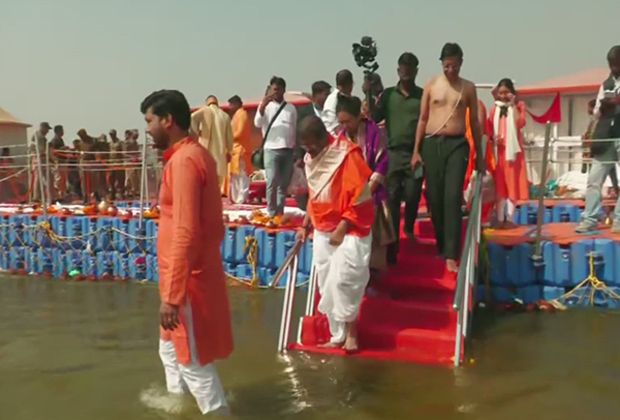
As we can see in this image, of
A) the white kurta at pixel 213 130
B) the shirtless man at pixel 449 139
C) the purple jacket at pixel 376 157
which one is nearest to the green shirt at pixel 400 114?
the shirtless man at pixel 449 139

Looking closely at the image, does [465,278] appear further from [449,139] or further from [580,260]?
[580,260]

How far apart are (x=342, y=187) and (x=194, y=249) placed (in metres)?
2.04

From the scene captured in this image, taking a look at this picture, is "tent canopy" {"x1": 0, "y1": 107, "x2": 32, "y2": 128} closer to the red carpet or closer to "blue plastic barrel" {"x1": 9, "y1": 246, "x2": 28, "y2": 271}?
"blue plastic barrel" {"x1": 9, "y1": 246, "x2": 28, "y2": 271}

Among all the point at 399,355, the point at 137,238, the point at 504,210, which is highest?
the point at 504,210

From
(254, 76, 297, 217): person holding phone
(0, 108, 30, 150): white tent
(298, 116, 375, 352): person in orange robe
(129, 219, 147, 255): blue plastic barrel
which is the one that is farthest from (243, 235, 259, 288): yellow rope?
(0, 108, 30, 150): white tent

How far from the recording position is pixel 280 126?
33.0ft

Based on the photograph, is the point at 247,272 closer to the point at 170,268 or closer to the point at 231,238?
the point at 231,238

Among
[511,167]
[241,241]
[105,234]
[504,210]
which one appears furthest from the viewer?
[105,234]

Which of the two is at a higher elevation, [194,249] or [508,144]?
[508,144]

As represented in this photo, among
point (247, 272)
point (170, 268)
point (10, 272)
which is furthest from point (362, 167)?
point (10, 272)

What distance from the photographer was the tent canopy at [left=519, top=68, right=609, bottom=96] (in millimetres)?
18141

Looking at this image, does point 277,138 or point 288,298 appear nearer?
point 288,298

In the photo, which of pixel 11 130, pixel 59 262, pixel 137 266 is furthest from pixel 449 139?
pixel 11 130

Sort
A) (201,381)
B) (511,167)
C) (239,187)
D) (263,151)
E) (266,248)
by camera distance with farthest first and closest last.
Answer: (239,187) < (263,151) < (266,248) < (511,167) < (201,381)
